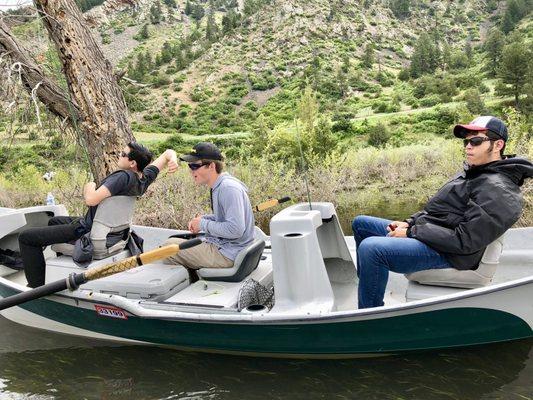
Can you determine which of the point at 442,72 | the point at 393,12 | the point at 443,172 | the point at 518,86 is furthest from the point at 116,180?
the point at 393,12

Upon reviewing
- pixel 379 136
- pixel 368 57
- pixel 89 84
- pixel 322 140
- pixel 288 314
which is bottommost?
pixel 379 136

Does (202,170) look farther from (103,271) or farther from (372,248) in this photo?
(372,248)

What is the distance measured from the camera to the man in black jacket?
3500 mm

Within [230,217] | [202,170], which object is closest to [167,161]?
[202,170]

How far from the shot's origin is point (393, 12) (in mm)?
117375

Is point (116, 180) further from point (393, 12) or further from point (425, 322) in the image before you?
point (393, 12)

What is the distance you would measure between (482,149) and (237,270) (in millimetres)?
2190

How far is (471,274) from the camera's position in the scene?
379cm

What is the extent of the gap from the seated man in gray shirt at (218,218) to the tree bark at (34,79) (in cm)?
438

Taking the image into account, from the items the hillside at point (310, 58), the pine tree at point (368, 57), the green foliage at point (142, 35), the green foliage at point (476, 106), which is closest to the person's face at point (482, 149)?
the green foliage at point (476, 106)

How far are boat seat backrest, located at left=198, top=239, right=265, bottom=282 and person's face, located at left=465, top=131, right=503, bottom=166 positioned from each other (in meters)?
1.94

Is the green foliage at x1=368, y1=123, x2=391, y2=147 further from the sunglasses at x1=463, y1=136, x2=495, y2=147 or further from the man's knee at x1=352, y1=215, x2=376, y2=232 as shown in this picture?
the sunglasses at x1=463, y1=136, x2=495, y2=147

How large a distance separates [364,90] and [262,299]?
77991mm

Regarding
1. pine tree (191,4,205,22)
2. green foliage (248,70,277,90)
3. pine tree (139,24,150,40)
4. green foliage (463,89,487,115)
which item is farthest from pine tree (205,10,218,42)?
green foliage (463,89,487,115)
